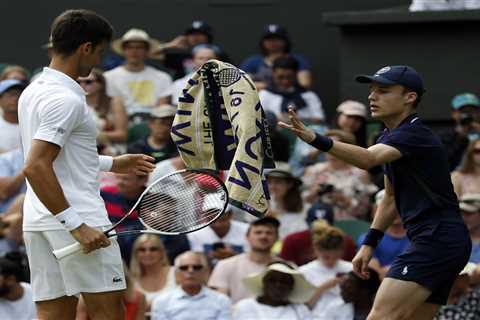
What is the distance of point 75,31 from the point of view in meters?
5.88

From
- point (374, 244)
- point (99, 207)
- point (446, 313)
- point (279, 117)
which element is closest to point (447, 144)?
point (279, 117)

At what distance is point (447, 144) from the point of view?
→ 11.0 m

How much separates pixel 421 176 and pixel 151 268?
3.33 m

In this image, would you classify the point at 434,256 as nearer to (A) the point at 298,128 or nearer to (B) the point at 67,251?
(A) the point at 298,128

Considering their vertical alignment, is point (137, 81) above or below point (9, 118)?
above

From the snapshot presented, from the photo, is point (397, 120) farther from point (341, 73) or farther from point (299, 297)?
point (341, 73)

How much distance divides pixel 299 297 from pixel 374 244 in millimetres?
2245

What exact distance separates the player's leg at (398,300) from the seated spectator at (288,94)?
5.14 metres

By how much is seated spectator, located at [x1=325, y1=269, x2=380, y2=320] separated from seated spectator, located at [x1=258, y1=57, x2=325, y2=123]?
2800mm

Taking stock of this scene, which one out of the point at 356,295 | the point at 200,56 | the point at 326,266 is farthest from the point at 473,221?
the point at 200,56

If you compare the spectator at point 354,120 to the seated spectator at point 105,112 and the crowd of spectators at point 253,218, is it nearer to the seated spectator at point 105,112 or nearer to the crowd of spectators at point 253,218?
the crowd of spectators at point 253,218

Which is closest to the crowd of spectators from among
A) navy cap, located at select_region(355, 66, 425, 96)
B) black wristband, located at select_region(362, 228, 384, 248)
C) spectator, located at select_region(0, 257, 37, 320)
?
spectator, located at select_region(0, 257, 37, 320)

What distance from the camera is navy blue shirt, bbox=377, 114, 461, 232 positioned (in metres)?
6.42

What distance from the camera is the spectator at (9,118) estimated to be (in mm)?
10656
